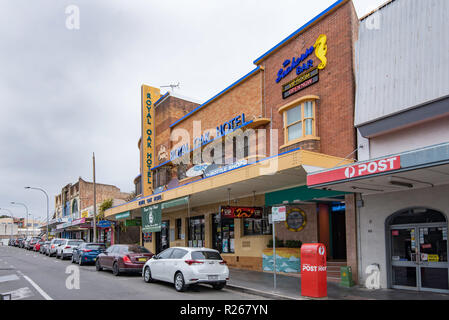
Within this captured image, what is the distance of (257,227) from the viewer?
19.8 m

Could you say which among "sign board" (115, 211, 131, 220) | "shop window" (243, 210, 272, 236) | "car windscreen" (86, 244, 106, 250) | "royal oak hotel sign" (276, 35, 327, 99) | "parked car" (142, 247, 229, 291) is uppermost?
"royal oak hotel sign" (276, 35, 327, 99)

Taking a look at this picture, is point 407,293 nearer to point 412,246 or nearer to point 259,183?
point 412,246

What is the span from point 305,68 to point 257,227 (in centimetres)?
Result: 795

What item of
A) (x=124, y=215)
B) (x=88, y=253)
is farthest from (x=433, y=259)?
(x=124, y=215)

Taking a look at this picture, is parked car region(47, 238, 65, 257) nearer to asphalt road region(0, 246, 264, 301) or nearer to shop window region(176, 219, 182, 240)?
shop window region(176, 219, 182, 240)

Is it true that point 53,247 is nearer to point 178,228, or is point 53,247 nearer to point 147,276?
point 178,228

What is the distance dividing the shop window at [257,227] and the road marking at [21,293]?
10408 millimetres

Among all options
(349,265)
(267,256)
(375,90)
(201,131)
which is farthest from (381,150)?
(201,131)

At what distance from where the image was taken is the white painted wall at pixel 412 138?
11688 mm

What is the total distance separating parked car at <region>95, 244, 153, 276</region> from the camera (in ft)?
57.3

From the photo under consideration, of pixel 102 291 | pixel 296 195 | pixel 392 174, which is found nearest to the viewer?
pixel 392 174

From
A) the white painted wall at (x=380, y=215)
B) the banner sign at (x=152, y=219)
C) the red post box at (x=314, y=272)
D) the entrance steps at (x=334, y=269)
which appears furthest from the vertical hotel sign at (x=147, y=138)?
the red post box at (x=314, y=272)

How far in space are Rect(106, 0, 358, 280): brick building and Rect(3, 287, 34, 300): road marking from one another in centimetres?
721

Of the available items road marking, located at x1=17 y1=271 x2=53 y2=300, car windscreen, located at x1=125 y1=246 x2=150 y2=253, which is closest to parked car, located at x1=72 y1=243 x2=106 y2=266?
car windscreen, located at x1=125 y1=246 x2=150 y2=253
